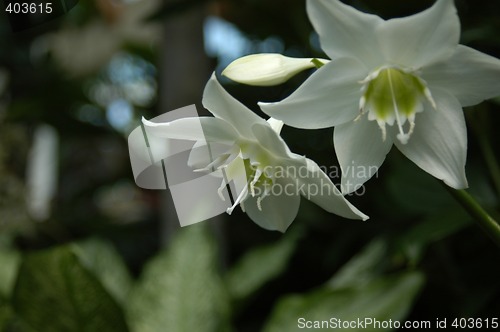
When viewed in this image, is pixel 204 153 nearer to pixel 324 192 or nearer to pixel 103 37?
pixel 324 192

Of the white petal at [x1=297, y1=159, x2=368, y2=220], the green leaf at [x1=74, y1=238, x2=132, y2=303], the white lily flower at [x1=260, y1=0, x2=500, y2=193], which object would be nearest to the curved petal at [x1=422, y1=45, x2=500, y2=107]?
the white lily flower at [x1=260, y1=0, x2=500, y2=193]

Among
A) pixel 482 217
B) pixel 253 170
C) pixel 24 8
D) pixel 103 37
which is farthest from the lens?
pixel 103 37

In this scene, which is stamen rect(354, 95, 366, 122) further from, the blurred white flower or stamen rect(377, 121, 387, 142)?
the blurred white flower

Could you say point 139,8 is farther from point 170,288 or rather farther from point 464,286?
point 464,286

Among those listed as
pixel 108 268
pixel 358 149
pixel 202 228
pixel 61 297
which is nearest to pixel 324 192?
pixel 358 149

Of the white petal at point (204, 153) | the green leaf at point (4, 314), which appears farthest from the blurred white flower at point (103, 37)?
the white petal at point (204, 153)

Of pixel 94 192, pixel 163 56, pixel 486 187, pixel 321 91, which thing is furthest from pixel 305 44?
pixel 94 192
